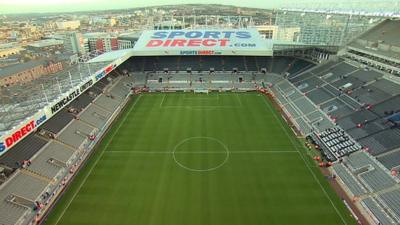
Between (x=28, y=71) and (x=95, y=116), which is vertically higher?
(x=28, y=71)

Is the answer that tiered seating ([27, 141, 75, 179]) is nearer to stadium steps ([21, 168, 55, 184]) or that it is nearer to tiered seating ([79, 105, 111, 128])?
stadium steps ([21, 168, 55, 184])

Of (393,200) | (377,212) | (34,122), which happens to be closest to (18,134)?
(34,122)

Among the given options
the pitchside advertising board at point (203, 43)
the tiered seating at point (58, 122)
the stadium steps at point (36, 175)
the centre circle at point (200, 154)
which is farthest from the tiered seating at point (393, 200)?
the pitchside advertising board at point (203, 43)

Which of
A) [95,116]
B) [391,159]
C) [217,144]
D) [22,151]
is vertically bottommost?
[217,144]

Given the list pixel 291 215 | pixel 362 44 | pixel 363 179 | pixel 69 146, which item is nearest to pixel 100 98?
pixel 69 146

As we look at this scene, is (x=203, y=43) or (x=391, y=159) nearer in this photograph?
(x=391, y=159)

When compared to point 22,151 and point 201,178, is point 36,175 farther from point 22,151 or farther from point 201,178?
point 201,178

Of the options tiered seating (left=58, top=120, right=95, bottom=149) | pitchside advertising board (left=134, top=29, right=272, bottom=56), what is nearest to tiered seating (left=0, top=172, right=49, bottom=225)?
tiered seating (left=58, top=120, right=95, bottom=149)

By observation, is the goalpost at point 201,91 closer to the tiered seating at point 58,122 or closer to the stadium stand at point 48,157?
the stadium stand at point 48,157
